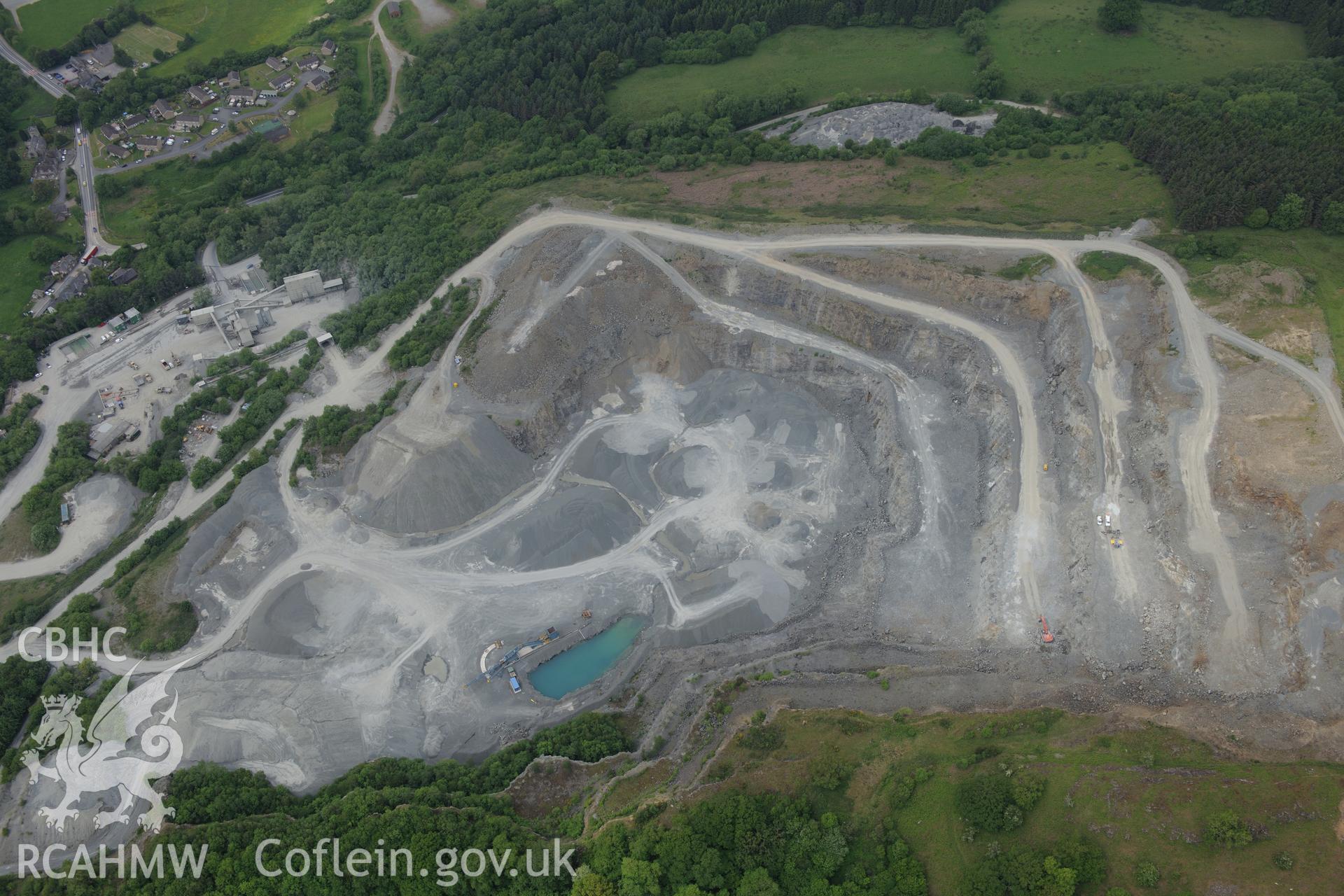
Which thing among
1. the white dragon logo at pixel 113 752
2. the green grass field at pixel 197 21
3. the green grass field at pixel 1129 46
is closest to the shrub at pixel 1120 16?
the green grass field at pixel 1129 46

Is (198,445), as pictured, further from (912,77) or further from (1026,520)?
(912,77)

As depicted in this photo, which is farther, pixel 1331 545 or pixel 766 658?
pixel 766 658

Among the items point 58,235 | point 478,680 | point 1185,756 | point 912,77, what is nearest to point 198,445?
point 478,680

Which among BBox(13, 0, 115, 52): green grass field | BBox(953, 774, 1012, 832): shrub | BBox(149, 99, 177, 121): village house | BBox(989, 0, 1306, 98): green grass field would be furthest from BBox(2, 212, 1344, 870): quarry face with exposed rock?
BBox(13, 0, 115, 52): green grass field

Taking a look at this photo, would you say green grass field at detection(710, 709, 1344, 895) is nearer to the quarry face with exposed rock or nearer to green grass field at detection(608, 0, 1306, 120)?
the quarry face with exposed rock

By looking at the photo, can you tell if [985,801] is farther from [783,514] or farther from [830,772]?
[783,514]

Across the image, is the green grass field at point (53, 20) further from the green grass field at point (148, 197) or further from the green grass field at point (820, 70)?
the green grass field at point (820, 70)
